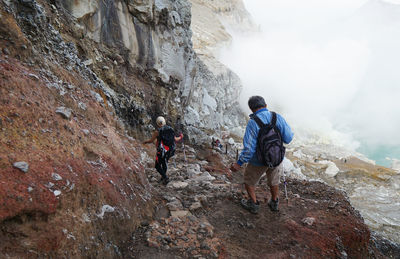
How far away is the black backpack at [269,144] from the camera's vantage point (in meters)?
4.69

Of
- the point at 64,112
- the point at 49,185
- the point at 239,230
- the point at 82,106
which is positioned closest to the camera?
the point at 49,185

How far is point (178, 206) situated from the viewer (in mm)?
5297

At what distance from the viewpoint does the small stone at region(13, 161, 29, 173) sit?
102 inches

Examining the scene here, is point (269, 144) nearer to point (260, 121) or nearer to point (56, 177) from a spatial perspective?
point (260, 121)

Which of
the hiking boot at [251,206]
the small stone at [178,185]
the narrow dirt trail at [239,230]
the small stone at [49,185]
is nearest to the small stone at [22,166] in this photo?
the small stone at [49,185]

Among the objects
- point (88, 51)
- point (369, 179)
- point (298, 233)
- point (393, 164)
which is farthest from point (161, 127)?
point (393, 164)

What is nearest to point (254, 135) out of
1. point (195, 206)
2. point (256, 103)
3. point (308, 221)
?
point (256, 103)

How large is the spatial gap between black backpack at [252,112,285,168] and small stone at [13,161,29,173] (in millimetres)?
3799

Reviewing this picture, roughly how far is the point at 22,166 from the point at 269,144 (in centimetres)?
397

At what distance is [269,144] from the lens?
15.4 ft

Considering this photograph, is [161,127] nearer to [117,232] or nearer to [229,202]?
[229,202]

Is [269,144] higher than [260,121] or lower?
lower

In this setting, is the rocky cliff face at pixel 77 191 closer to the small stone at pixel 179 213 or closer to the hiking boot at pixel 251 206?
the small stone at pixel 179 213

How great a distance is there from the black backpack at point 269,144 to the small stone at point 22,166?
150 inches
